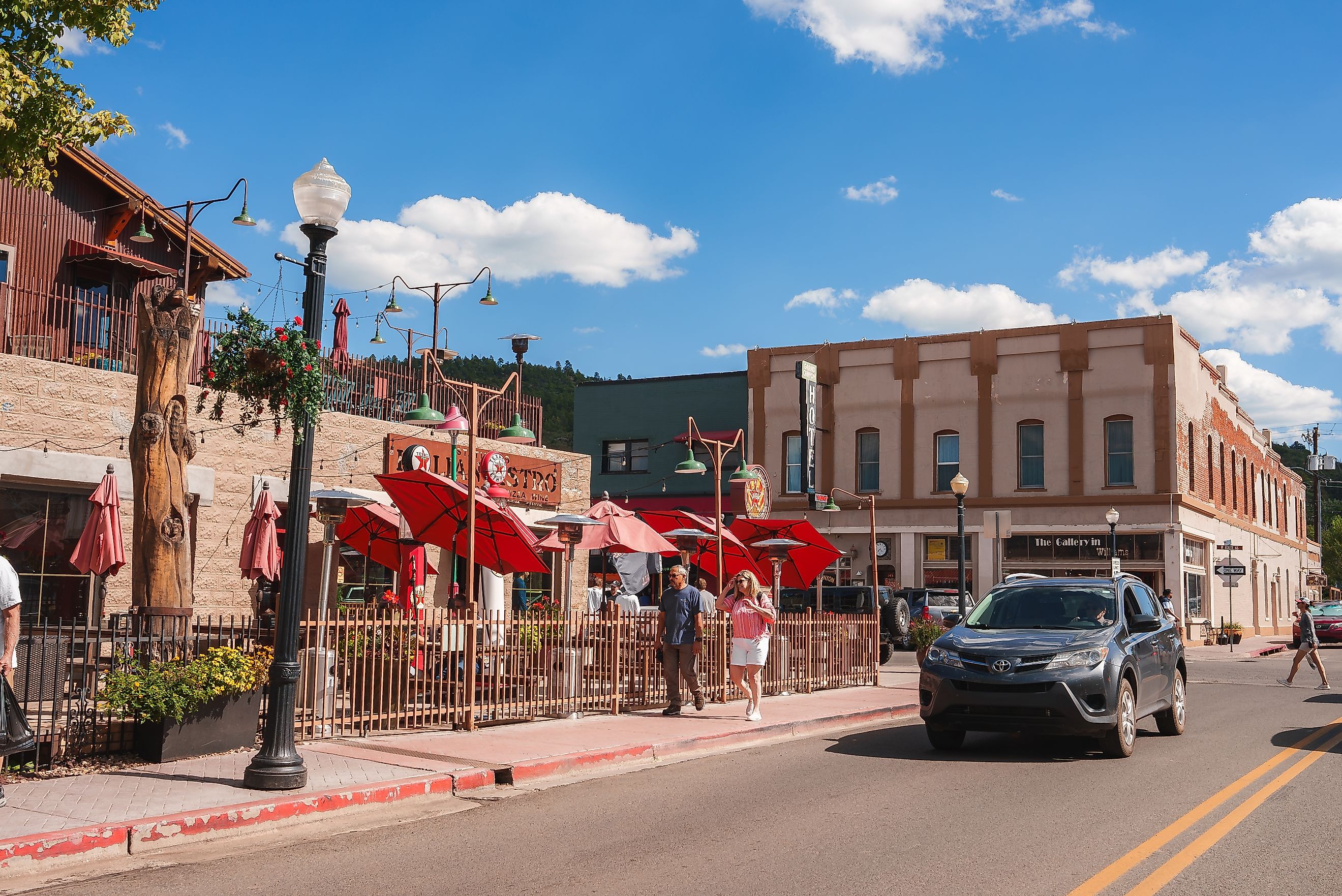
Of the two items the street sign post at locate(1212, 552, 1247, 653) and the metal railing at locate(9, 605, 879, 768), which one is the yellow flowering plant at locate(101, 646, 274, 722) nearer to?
the metal railing at locate(9, 605, 879, 768)

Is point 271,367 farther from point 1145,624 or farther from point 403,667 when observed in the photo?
point 1145,624

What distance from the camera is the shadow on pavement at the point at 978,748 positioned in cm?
1127

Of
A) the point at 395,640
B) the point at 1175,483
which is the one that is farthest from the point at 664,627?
the point at 1175,483

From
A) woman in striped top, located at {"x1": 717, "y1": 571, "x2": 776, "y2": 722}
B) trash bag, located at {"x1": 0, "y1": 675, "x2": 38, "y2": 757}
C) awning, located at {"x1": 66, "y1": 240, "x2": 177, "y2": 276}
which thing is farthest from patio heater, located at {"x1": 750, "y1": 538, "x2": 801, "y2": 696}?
awning, located at {"x1": 66, "y1": 240, "x2": 177, "y2": 276}

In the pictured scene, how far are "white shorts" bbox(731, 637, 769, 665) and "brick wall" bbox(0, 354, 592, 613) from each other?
7.85 m

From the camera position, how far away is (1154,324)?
37.8 metres

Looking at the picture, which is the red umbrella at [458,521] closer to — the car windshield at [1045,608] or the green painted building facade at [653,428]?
the car windshield at [1045,608]

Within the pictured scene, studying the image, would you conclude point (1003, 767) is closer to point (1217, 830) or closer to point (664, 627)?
point (1217, 830)

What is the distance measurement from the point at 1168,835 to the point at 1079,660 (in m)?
3.30

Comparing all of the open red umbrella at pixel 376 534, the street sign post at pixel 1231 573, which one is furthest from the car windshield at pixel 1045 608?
the street sign post at pixel 1231 573

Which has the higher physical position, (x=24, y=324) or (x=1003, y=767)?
(x=24, y=324)

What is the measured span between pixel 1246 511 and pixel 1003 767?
4530 cm

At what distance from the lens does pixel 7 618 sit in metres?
7.54

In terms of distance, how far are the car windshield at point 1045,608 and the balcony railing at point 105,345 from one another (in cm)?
642
